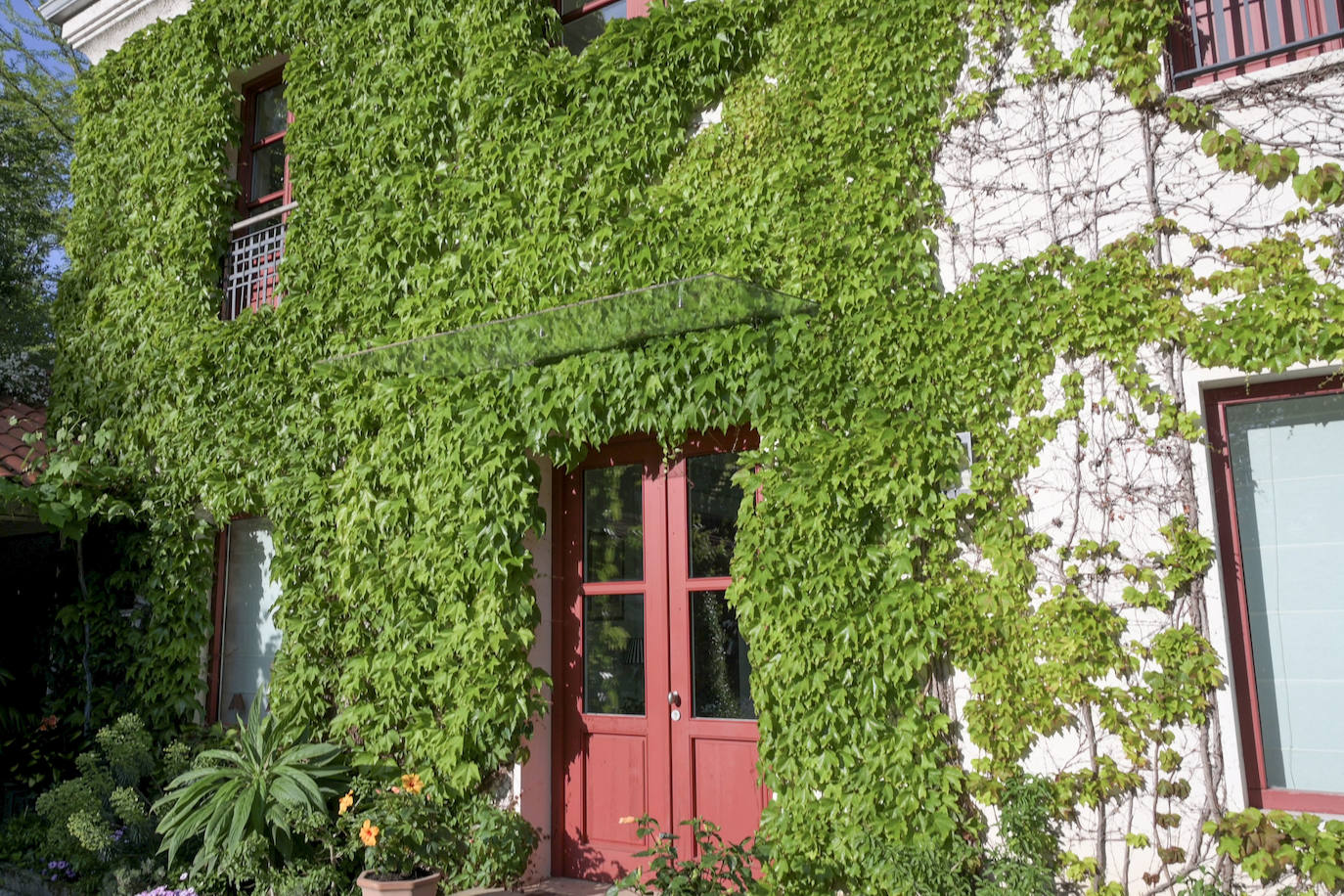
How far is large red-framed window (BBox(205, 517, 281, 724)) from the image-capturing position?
7.52 m

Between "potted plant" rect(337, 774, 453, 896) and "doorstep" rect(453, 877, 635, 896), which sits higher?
"potted plant" rect(337, 774, 453, 896)

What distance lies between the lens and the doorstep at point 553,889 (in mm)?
5402

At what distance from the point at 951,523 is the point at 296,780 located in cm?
399

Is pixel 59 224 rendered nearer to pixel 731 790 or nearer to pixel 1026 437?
pixel 731 790

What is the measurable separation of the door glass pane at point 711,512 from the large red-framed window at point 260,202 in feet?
12.0

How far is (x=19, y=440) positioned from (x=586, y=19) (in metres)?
6.26

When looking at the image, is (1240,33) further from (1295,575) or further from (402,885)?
(402,885)

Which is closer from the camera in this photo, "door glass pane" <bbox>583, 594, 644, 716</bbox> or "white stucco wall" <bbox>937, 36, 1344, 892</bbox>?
"white stucco wall" <bbox>937, 36, 1344, 892</bbox>

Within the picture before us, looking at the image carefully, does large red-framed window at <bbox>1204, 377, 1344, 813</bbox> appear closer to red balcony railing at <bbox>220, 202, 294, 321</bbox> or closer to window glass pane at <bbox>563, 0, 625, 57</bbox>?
window glass pane at <bbox>563, 0, 625, 57</bbox>

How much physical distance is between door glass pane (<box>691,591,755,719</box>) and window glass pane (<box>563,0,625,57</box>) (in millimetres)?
3720

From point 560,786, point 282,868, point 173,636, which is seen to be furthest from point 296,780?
point 173,636

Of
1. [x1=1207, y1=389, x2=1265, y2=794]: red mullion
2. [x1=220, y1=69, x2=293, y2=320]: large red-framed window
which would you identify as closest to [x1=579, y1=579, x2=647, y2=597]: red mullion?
[x1=1207, y1=389, x2=1265, y2=794]: red mullion

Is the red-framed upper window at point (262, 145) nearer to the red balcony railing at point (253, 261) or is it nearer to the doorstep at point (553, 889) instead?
the red balcony railing at point (253, 261)

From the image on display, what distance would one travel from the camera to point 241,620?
7.70 m
